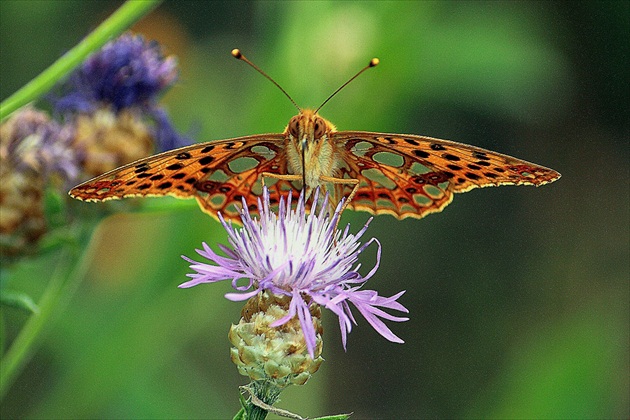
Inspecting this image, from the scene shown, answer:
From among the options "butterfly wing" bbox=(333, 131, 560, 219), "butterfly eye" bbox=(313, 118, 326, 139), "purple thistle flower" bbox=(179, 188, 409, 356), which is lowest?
"purple thistle flower" bbox=(179, 188, 409, 356)

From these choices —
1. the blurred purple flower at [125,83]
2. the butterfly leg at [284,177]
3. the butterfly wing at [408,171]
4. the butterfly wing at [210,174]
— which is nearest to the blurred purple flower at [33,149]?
the blurred purple flower at [125,83]

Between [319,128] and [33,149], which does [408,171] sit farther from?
[33,149]

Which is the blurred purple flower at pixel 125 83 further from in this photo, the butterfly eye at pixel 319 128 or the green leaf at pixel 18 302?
the green leaf at pixel 18 302

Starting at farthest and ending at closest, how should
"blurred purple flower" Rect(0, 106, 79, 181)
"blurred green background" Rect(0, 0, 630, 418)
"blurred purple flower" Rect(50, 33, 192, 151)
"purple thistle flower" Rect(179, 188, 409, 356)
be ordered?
"blurred green background" Rect(0, 0, 630, 418) → "blurred purple flower" Rect(50, 33, 192, 151) → "blurred purple flower" Rect(0, 106, 79, 181) → "purple thistle flower" Rect(179, 188, 409, 356)

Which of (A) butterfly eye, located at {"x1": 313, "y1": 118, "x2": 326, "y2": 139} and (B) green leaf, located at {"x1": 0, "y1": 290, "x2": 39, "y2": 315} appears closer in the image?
(B) green leaf, located at {"x1": 0, "y1": 290, "x2": 39, "y2": 315}

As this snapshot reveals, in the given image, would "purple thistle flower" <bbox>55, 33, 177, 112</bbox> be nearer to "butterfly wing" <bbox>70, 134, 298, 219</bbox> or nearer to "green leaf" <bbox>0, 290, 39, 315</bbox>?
"butterfly wing" <bbox>70, 134, 298, 219</bbox>

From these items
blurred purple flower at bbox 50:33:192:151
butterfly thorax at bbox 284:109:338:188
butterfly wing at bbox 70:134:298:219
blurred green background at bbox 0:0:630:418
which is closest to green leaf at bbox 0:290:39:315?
butterfly wing at bbox 70:134:298:219

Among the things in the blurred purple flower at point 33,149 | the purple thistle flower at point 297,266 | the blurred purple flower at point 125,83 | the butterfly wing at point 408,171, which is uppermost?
the blurred purple flower at point 125,83
